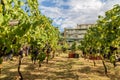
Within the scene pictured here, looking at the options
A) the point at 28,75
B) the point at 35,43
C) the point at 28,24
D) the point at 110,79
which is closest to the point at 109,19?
the point at 110,79

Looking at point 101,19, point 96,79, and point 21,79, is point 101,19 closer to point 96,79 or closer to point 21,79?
point 96,79

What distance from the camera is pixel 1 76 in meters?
21.3

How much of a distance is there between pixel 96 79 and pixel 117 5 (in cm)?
638

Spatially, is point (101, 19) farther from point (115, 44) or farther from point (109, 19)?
point (115, 44)

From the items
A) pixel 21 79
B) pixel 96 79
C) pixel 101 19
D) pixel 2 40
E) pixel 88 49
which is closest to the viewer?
pixel 2 40

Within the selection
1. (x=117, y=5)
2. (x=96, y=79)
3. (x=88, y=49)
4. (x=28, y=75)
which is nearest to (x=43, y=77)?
(x=28, y=75)

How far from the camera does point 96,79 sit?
824 inches

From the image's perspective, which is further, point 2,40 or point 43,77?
point 43,77

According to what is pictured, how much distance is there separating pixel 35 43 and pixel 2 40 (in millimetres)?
13325

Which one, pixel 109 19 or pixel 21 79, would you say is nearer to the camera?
pixel 21 79

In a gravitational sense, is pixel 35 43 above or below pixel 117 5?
below

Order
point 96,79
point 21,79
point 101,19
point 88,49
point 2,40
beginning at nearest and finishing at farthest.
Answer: point 2,40 < point 21,79 < point 96,79 < point 101,19 < point 88,49

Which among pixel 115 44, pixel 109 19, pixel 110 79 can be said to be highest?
pixel 109 19

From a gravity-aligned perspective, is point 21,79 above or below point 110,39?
below
